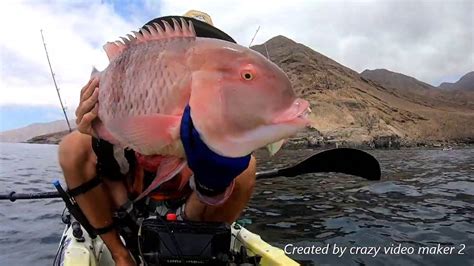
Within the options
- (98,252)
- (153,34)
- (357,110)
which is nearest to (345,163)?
(153,34)

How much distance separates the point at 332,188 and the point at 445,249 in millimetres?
4591

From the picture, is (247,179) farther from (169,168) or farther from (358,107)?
(358,107)

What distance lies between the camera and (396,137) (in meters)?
41.5

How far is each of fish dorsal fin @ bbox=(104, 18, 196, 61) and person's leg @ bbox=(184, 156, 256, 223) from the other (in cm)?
111

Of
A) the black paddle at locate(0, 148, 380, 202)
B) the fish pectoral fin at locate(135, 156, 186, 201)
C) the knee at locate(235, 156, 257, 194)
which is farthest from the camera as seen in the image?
the knee at locate(235, 156, 257, 194)

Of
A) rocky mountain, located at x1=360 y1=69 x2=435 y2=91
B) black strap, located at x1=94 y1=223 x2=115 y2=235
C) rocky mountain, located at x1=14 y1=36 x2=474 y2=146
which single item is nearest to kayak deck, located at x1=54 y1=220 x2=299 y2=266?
black strap, located at x1=94 y1=223 x2=115 y2=235

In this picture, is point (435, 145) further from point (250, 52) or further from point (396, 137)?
point (250, 52)

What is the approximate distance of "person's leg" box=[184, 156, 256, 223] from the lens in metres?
2.65

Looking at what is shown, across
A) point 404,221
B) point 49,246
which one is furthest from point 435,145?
point 49,246

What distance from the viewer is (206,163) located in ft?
5.27

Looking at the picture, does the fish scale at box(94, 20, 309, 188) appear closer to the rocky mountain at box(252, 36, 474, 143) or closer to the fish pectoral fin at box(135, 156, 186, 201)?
the fish pectoral fin at box(135, 156, 186, 201)

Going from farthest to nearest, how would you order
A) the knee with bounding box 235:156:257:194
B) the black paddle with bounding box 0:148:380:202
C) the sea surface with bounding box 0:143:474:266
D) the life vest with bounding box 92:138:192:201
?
the sea surface with bounding box 0:143:474:266 < the knee with bounding box 235:156:257:194 < the life vest with bounding box 92:138:192:201 < the black paddle with bounding box 0:148:380:202

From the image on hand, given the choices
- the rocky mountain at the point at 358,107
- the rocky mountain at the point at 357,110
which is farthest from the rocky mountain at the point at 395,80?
the rocky mountain at the point at 358,107

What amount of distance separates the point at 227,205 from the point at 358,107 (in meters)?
47.8
